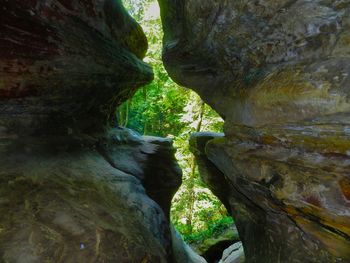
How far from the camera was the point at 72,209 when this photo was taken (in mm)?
3975

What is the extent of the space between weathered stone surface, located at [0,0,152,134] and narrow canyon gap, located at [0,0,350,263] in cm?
2

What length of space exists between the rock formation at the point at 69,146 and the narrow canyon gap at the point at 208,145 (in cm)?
2

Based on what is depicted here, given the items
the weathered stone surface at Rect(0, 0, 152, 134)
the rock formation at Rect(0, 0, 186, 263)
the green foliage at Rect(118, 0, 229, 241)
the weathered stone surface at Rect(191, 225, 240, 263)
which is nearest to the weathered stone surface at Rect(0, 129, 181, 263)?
the rock formation at Rect(0, 0, 186, 263)

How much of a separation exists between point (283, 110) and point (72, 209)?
121 inches

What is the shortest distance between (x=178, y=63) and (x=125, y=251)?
388 centimetres

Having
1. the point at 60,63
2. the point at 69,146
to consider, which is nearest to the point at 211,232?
the point at 69,146

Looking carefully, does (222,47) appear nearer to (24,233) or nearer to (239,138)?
(239,138)

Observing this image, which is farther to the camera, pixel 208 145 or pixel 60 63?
pixel 208 145

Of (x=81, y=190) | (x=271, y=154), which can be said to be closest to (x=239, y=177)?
(x=271, y=154)

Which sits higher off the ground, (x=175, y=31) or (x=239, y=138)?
(x=175, y=31)

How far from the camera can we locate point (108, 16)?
5867 millimetres

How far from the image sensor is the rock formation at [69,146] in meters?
3.69

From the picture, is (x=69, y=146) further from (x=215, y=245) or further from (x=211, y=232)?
(x=211, y=232)

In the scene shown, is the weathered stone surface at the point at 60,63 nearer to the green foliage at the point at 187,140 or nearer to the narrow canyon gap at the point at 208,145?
the narrow canyon gap at the point at 208,145
